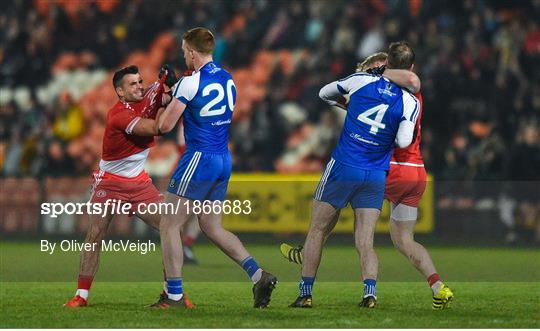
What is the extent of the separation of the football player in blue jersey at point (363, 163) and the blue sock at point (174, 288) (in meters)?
1.04

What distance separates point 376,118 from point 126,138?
222cm

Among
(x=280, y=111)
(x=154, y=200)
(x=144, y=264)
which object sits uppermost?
(x=280, y=111)

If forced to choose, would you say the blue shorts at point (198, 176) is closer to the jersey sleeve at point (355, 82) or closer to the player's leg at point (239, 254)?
the player's leg at point (239, 254)

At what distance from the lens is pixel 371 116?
35.2 ft

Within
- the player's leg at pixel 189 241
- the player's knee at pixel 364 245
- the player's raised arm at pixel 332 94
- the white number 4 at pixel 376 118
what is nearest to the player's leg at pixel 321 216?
the player's knee at pixel 364 245

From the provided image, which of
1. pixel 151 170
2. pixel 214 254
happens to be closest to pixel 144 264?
pixel 214 254

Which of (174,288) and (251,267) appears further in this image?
(251,267)

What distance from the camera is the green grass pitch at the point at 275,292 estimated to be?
9766 millimetres

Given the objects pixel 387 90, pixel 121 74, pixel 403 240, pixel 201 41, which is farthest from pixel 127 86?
pixel 403 240

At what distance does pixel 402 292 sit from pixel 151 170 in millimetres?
11296

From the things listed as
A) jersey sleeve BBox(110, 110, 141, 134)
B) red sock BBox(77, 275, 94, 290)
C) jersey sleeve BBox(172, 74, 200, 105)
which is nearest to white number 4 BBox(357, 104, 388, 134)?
jersey sleeve BBox(172, 74, 200, 105)

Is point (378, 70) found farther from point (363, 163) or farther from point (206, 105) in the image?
point (206, 105)

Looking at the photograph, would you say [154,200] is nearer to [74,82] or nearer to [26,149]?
[26,149]

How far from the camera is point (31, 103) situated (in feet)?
79.2
